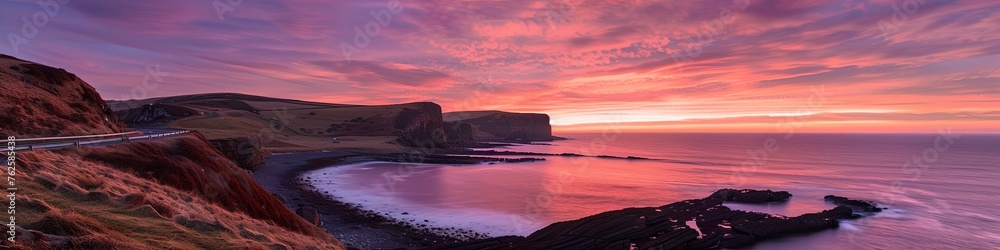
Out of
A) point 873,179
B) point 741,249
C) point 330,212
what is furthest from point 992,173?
point 330,212

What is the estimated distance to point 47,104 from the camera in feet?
94.8

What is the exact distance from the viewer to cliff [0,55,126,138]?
25.2 m

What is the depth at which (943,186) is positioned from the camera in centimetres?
6419

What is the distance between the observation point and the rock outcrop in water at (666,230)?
81.8ft

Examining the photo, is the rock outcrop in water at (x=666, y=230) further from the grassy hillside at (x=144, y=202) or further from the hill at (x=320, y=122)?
the hill at (x=320, y=122)

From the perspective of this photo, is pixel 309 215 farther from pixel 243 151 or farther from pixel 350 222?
pixel 243 151

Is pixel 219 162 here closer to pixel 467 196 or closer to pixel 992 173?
pixel 467 196

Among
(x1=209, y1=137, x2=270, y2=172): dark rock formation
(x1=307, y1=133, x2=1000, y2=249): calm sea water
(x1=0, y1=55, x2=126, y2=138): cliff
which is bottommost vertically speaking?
(x1=307, y1=133, x2=1000, y2=249): calm sea water

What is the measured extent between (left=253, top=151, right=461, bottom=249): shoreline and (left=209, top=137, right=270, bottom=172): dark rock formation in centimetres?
161

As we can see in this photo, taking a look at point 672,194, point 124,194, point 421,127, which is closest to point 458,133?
point 421,127

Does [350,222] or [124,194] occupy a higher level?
[124,194]

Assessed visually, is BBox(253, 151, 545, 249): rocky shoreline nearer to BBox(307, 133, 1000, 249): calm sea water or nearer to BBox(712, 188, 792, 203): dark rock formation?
BBox(307, 133, 1000, 249): calm sea water

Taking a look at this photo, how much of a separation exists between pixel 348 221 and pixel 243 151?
2998 centimetres

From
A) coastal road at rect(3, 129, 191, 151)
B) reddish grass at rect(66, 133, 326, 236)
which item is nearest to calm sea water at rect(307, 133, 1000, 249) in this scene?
reddish grass at rect(66, 133, 326, 236)
